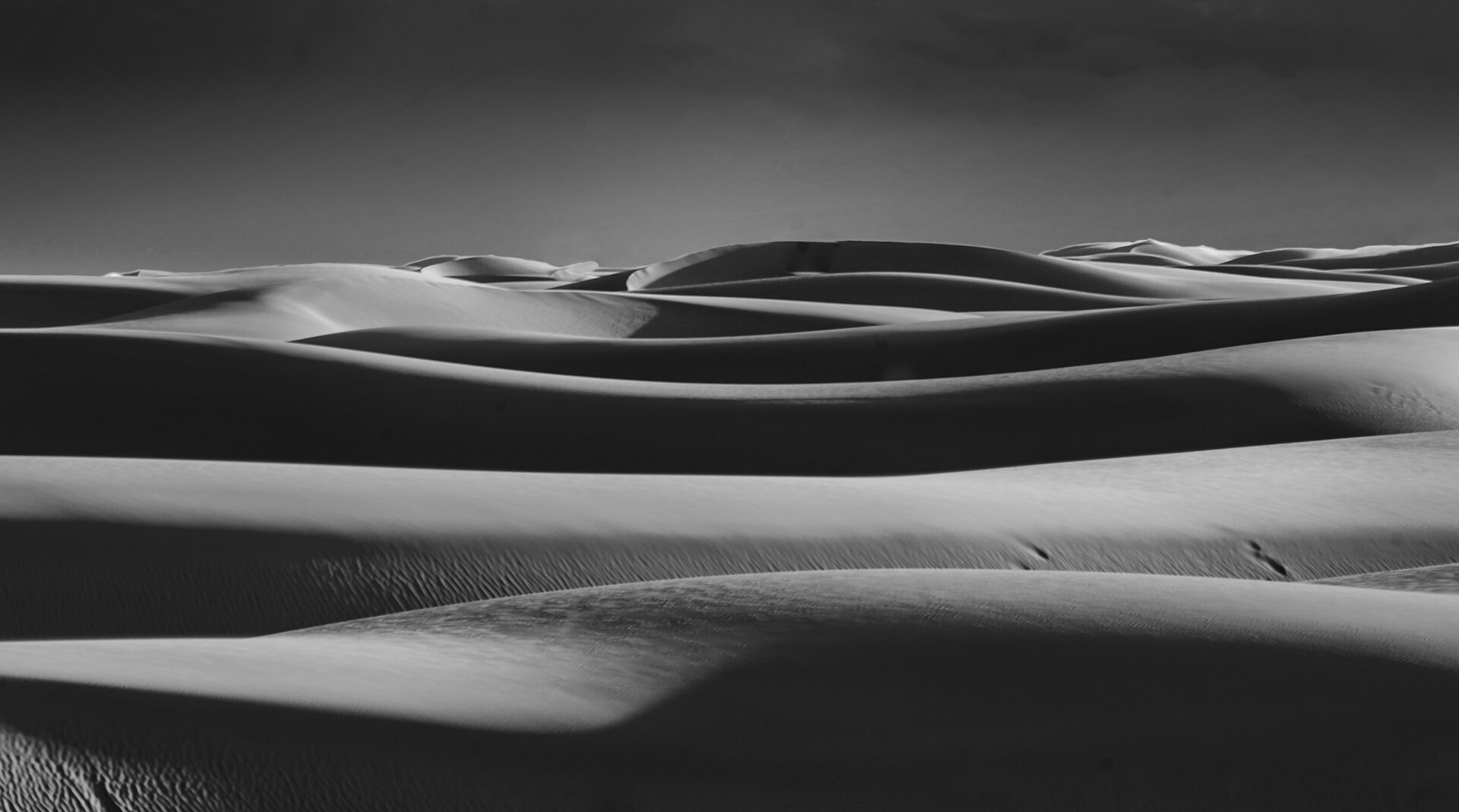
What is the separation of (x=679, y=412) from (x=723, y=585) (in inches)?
26.7

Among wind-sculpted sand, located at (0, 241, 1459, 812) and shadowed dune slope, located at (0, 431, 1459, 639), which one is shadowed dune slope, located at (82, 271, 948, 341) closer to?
wind-sculpted sand, located at (0, 241, 1459, 812)

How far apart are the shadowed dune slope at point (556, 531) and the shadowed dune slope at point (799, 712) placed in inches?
6.3

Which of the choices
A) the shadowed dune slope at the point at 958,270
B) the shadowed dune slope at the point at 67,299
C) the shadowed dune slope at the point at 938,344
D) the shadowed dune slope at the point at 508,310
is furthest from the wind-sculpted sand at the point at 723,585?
the shadowed dune slope at the point at 958,270

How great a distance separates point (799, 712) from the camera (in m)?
0.47

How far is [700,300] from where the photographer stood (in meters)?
3.00

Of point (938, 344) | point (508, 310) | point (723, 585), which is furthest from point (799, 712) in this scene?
point (508, 310)

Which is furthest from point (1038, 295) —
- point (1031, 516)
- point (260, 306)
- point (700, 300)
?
point (1031, 516)

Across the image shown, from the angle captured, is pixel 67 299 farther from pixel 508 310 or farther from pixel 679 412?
pixel 679 412

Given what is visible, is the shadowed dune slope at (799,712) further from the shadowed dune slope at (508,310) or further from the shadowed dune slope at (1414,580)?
the shadowed dune slope at (508,310)

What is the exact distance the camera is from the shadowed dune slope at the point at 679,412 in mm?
1212

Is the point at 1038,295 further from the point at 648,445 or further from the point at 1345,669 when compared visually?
the point at 1345,669

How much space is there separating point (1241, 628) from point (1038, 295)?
286cm

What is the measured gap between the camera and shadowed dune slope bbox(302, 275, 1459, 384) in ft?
6.17

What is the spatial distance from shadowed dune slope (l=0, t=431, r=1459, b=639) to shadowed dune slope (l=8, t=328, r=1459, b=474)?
0.29 metres
